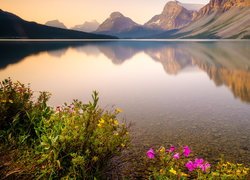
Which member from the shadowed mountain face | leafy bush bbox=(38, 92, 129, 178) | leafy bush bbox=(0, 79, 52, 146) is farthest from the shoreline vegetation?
the shadowed mountain face

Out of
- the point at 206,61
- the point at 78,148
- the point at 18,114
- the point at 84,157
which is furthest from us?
the point at 206,61

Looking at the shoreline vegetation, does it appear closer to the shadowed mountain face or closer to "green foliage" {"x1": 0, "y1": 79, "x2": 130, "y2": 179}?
"green foliage" {"x1": 0, "y1": 79, "x2": 130, "y2": 179}

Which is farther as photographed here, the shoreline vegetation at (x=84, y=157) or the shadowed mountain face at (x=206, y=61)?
the shadowed mountain face at (x=206, y=61)

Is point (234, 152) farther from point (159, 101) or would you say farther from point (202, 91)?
point (202, 91)

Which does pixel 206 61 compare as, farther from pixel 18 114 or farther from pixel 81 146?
pixel 81 146

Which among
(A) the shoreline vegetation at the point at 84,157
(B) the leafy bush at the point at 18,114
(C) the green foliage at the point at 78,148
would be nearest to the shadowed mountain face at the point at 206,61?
(A) the shoreline vegetation at the point at 84,157

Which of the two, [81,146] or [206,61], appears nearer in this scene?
[81,146]

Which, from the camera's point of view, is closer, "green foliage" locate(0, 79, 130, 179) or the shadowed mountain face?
"green foliage" locate(0, 79, 130, 179)

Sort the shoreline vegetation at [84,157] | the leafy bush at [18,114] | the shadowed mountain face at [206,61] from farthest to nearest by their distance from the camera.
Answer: the shadowed mountain face at [206,61] → the leafy bush at [18,114] → the shoreline vegetation at [84,157]

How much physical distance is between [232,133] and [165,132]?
2.82m

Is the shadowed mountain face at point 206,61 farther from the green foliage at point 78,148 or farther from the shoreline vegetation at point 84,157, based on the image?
the green foliage at point 78,148

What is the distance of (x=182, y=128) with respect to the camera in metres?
14.3

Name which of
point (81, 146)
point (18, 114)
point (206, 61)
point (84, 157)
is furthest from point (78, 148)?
point (206, 61)

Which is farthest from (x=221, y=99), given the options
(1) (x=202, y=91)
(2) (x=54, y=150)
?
(2) (x=54, y=150)
